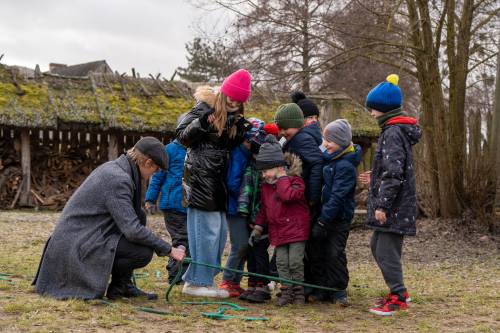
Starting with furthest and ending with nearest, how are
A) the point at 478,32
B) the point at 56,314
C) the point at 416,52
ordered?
the point at 478,32
the point at 416,52
the point at 56,314

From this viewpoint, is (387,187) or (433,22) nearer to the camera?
(387,187)

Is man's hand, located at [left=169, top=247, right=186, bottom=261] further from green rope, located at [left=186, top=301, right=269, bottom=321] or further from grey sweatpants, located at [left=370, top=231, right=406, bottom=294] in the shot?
grey sweatpants, located at [left=370, top=231, right=406, bottom=294]

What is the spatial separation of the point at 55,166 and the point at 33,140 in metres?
0.81

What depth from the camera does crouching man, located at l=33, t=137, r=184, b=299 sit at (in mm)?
4859

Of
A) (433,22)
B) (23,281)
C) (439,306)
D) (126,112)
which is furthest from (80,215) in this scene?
(126,112)

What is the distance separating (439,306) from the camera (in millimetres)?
5559

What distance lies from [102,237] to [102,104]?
1187 centimetres

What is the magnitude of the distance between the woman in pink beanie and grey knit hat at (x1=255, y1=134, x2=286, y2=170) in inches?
12.4

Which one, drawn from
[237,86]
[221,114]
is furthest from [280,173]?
[237,86]

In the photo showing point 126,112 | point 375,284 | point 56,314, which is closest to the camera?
point 56,314

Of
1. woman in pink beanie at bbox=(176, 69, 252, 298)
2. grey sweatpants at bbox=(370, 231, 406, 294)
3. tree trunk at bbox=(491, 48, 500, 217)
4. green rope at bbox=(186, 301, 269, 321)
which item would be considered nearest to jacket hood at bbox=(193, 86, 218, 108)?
woman in pink beanie at bbox=(176, 69, 252, 298)

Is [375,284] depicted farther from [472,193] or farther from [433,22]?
[433,22]

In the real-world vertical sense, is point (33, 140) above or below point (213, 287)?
above

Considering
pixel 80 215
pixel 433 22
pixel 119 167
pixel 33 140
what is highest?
pixel 433 22
